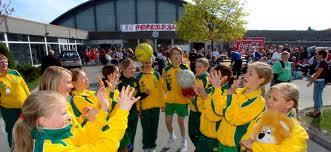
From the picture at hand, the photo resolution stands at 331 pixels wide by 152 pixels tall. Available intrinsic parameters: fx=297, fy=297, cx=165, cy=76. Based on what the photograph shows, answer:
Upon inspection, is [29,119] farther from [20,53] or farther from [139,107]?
[20,53]

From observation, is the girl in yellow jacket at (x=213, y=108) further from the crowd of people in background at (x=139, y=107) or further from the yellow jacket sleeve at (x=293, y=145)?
the yellow jacket sleeve at (x=293, y=145)

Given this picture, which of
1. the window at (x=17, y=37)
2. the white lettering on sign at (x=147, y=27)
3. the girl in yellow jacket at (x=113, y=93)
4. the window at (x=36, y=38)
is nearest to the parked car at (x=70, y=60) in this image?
the window at (x=17, y=37)

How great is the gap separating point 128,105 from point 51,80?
1144mm

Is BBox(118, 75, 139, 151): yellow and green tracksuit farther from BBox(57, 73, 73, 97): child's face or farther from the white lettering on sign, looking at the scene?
the white lettering on sign

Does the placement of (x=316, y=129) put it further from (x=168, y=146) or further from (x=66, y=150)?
(x=66, y=150)

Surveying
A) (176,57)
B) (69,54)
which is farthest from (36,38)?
(176,57)

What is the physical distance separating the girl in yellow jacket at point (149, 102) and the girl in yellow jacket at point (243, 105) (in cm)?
223

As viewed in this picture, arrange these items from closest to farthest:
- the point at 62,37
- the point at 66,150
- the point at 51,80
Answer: the point at 66,150 < the point at 51,80 < the point at 62,37

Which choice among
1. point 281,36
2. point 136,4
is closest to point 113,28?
point 136,4

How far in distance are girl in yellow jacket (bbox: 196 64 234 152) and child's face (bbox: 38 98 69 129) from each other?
1.66 meters

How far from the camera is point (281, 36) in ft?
150

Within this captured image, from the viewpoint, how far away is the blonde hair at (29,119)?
2.14 metres

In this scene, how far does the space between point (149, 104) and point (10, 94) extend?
252cm

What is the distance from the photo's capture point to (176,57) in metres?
5.78
